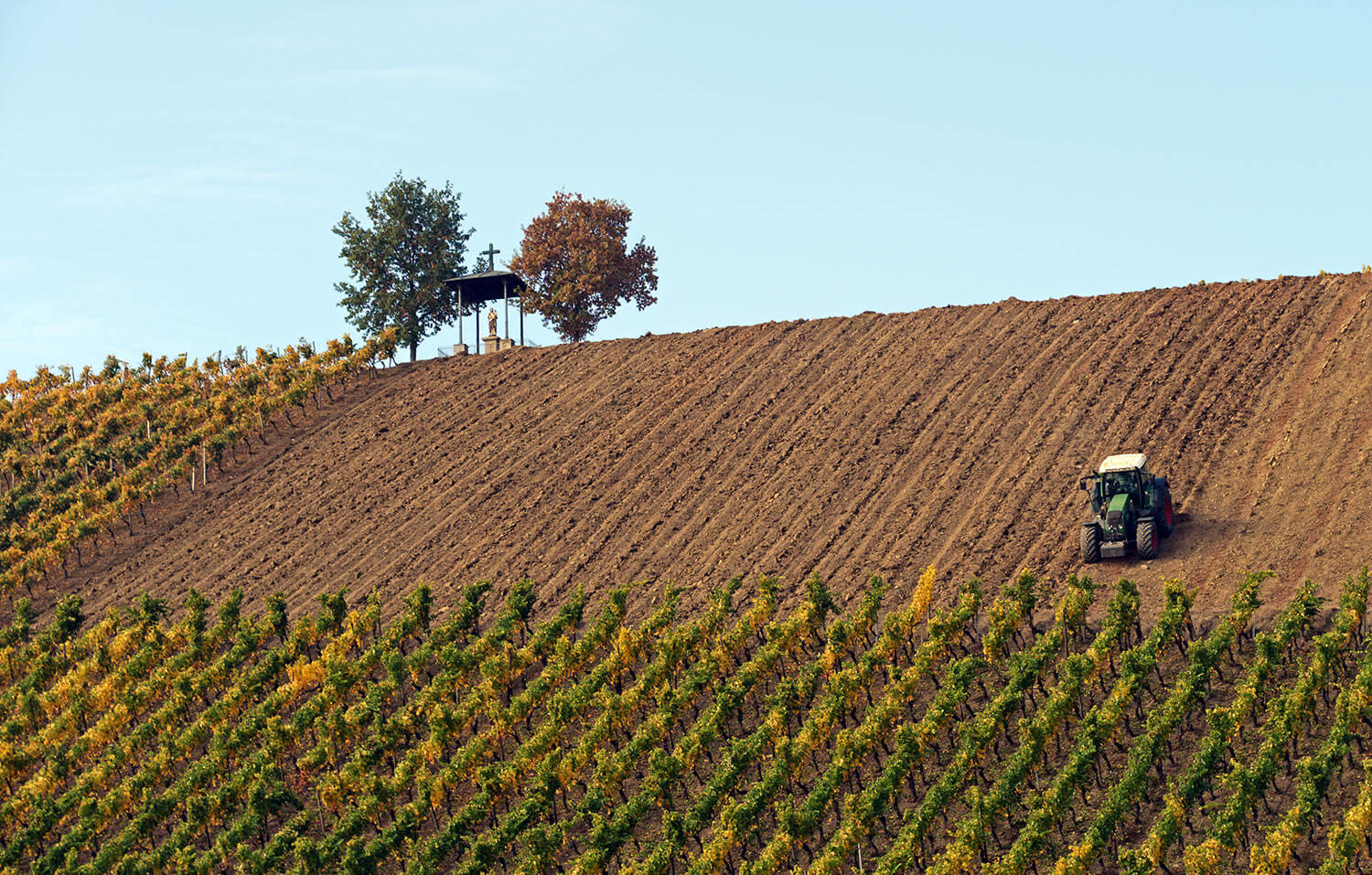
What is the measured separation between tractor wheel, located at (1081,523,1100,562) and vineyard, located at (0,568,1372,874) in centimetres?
101

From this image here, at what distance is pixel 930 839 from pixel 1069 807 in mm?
1815

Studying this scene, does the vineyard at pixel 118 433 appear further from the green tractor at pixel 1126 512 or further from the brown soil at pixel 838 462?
the green tractor at pixel 1126 512

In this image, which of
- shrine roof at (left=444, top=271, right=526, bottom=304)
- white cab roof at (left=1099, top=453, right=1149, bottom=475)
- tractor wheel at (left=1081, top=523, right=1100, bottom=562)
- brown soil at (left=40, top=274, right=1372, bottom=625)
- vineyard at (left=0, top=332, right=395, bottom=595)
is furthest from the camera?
shrine roof at (left=444, top=271, right=526, bottom=304)

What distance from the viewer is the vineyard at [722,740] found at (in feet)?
58.4

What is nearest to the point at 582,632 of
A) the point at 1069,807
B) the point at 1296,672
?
the point at 1069,807

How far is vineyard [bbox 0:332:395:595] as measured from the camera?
34812mm

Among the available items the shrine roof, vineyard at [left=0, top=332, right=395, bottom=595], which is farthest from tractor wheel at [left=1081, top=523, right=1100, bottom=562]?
the shrine roof

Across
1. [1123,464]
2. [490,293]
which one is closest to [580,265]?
[490,293]

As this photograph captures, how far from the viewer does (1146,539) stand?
79.5 ft

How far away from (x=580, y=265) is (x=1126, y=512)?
1364 inches

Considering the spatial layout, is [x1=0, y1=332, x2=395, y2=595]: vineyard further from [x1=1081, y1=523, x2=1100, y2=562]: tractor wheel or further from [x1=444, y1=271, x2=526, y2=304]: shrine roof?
[x1=1081, y1=523, x2=1100, y2=562]: tractor wheel

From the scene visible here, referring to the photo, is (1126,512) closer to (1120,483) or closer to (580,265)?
(1120,483)

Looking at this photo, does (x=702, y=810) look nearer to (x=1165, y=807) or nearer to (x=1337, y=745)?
(x=1165, y=807)

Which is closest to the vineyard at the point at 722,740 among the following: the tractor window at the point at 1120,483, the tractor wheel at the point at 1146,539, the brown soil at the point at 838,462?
the tractor wheel at the point at 1146,539
